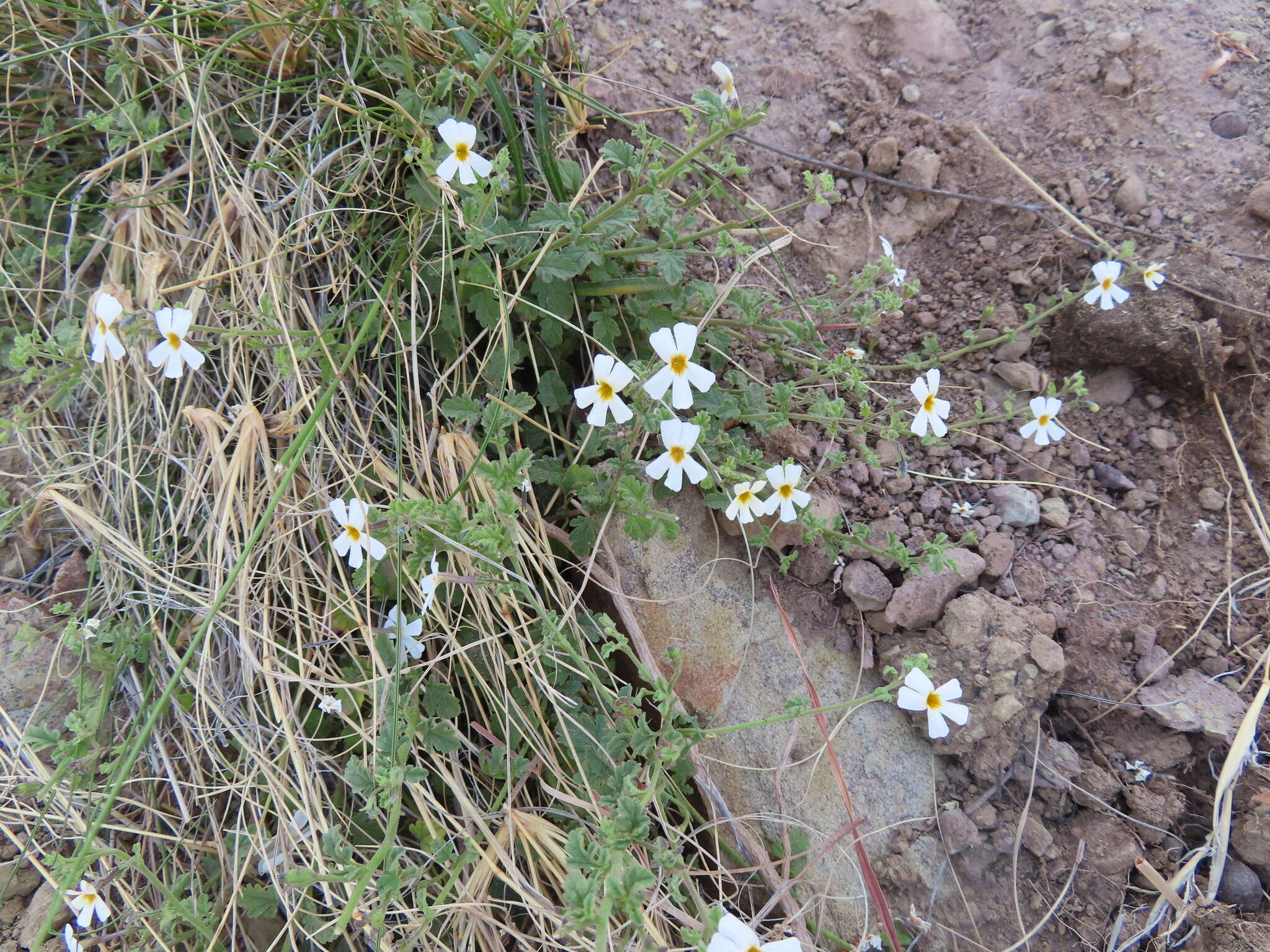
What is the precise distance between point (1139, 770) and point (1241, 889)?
29cm

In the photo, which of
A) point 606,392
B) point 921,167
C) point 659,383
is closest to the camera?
point 659,383

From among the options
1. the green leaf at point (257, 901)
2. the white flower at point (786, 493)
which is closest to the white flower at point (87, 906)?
the green leaf at point (257, 901)

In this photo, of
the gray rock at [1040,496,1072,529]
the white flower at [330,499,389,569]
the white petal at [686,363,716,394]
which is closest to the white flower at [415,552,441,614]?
the white flower at [330,499,389,569]

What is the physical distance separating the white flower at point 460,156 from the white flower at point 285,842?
1574 millimetres

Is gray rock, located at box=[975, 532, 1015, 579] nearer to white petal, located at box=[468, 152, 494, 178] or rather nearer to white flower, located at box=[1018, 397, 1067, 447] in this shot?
white flower, located at box=[1018, 397, 1067, 447]

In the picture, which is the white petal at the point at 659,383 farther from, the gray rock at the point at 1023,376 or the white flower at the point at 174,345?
the gray rock at the point at 1023,376

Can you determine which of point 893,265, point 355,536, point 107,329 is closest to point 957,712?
point 893,265

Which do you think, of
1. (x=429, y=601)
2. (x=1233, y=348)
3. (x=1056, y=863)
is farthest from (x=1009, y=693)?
(x=429, y=601)

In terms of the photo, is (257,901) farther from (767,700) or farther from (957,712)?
(957,712)

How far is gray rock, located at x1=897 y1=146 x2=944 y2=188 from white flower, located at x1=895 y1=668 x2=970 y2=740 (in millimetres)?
1656

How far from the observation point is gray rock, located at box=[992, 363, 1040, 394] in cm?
237

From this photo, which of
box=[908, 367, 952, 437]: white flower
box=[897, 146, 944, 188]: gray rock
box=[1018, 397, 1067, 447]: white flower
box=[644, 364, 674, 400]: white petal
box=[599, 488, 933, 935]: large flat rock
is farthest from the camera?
box=[897, 146, 944, 188]: gray rock

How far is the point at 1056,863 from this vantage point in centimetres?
181

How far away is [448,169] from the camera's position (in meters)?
1.81
